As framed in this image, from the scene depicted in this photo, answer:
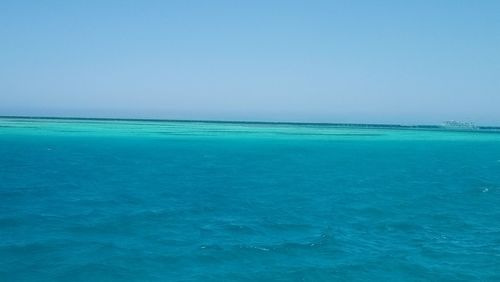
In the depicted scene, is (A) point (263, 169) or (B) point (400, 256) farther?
(A) point (263, 169)

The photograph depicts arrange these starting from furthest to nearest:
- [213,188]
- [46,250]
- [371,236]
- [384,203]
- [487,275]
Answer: [213,188], [384,203], [371,236], [46,250], [487,275]

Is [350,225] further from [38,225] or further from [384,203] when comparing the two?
[38,225]

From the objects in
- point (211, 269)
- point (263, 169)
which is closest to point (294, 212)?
point (211, 269)

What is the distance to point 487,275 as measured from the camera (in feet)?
47.7

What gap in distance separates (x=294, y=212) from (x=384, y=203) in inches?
228

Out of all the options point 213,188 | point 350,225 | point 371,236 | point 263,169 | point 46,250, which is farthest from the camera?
point 263,169

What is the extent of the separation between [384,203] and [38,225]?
16.6m

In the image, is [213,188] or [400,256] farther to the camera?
[213,188]

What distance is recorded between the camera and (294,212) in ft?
71.8

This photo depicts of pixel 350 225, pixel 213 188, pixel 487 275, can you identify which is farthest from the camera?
pixel 213 188

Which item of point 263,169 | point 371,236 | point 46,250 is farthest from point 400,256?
point 263,169

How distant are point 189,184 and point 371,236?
552 inches

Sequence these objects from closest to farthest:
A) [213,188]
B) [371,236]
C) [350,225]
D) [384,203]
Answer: [371,236], [350,225], [384,203], [213,188]

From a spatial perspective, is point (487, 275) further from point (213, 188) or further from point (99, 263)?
point (213, 188)
